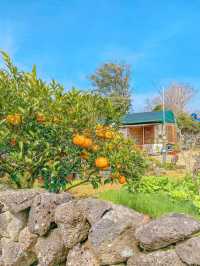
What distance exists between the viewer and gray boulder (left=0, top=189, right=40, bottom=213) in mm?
3805

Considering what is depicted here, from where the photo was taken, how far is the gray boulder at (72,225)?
10.9 feet

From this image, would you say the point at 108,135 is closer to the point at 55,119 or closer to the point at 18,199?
the point at 55,119

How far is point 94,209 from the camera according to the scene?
10.8 feet

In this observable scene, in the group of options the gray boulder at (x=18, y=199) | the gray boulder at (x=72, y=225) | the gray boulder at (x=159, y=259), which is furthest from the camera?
the gray boulder at (x=18, y=199)

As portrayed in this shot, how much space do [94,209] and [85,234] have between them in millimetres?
253

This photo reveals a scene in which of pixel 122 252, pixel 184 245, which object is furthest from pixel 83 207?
pixel 184 245

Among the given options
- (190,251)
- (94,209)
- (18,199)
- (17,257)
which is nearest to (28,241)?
(17,257)

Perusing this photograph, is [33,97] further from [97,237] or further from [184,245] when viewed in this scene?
[184,245]

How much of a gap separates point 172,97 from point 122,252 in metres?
38.4

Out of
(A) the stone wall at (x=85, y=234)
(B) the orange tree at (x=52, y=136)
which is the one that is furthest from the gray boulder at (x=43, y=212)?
(B) the orange tree at (x=52, y=136)

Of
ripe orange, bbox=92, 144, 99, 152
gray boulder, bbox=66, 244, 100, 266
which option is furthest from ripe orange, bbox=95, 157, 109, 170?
gray boulder, bbox=66, 244, 100, 266

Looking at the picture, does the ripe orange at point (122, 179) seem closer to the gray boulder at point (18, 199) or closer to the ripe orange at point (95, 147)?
the ripe orange at point (95, 147)

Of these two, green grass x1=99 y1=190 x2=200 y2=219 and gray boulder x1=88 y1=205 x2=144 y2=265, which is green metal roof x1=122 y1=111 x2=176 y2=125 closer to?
green grass x1=99 y1=190 x2=200 y2=219

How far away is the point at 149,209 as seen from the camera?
3727mm
